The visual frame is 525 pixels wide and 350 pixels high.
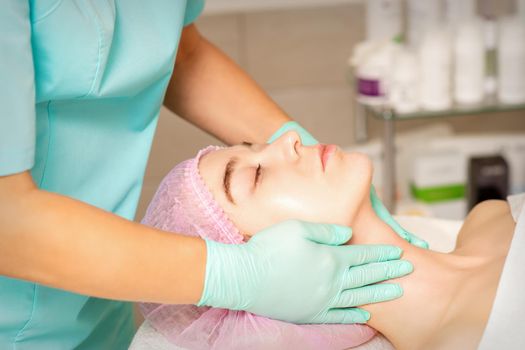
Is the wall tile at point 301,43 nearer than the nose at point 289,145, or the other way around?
the nose at point 289,145

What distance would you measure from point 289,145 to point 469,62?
1.06 metres

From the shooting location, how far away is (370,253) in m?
1.30

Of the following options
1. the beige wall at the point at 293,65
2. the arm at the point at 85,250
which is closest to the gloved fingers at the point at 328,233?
the arm at the point at 85,250

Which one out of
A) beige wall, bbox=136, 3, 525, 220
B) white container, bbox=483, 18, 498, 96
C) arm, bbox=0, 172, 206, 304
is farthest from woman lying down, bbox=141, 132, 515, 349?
beige wall, bbox=136, 3, 525, 220

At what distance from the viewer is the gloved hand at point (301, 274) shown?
3.71ft

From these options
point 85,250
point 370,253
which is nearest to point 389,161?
point 370,253

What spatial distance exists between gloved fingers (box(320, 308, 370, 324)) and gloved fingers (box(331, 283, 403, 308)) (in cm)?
1

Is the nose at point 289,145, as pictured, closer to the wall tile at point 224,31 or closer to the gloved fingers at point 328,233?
the gloved fingers at point 328,233

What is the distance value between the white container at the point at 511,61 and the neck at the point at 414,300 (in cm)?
109

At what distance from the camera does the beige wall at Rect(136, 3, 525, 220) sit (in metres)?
2.54

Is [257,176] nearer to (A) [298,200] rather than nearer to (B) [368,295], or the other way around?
(A) [298,200]

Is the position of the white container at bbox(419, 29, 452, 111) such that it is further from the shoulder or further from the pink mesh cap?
the pink mesh cap

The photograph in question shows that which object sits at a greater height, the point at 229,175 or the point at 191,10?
the point at 191,10

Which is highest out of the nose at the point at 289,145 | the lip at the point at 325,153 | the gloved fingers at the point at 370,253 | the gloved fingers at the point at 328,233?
the nose at the point at 289,145
